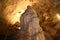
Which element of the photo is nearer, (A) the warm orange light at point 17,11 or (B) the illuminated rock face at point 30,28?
(B) the illuminated rock face at point 30,28

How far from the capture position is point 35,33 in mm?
5836

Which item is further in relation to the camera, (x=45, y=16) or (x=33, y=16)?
(x=45, y=16)

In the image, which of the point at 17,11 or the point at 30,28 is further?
the point at 17,11

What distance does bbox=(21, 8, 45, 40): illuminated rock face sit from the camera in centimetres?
584

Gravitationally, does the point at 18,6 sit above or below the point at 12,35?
above

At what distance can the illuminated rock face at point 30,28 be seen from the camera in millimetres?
5836

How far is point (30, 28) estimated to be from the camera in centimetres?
602

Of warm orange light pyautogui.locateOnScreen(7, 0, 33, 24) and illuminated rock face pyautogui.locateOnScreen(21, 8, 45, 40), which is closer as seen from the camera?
illuminated rock face pyautogui.locateOnScreen(21, 8, 45, 40)

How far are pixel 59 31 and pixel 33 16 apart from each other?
9.49 ft

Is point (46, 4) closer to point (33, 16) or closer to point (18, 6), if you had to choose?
point (18, 6)

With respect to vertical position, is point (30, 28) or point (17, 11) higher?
point (17, 11)

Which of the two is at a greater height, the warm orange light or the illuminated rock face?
the warm orange light

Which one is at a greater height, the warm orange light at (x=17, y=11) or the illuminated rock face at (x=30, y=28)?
the warm orange light at (x=17, y=11)

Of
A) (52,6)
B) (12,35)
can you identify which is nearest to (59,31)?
(52,6)
